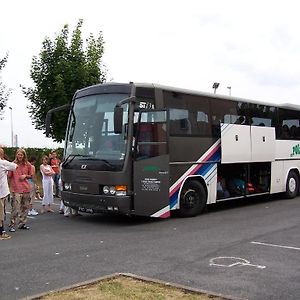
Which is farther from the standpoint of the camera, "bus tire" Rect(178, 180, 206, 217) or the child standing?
the child standing

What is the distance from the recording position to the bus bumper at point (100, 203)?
10.7 meters

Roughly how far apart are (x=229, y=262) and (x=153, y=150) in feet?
13.8

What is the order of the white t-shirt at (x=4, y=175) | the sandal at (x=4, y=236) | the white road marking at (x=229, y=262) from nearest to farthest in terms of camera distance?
the white road marking at (x=229, y=262) < the sandal at (x=4, y=236) < the white t-shirt at (x=4, y=175)

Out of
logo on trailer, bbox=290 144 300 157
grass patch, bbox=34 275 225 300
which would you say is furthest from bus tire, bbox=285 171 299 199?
grass patch, bbox=34 275 225 300

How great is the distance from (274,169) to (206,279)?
1012 centimetres

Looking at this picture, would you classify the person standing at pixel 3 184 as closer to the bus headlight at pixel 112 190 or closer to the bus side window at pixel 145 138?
the bus headlight at pixel 112 190

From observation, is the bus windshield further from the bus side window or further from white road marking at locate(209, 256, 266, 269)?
white road marking at locate(209, 256, 266, 269)

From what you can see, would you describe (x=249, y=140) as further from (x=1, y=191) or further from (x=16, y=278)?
(x=16, y=278)

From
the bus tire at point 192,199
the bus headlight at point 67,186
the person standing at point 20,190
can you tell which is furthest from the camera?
the bus tire at point 192,199

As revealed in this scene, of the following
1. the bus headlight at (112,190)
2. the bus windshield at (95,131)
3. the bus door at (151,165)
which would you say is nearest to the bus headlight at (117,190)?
the bus headlight at (112,190)

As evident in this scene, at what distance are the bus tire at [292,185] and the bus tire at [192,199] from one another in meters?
5.18

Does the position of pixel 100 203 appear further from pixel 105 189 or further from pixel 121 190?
pixel 121 190

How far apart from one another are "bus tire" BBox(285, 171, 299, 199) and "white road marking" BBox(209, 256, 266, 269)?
967 cm

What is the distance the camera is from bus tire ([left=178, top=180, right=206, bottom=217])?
40.3 ft
